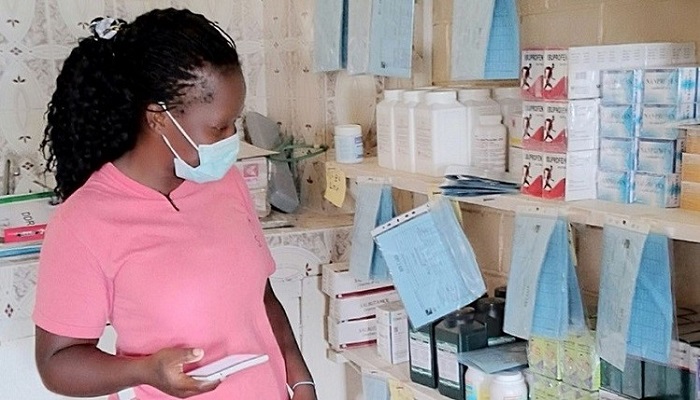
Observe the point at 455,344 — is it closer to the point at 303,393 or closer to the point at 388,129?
the point at 303,393

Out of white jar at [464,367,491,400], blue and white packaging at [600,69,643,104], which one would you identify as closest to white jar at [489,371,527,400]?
white jar at [464,367,491,400]

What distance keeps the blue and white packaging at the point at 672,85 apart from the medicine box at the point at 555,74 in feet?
0.40

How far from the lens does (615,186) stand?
129cm

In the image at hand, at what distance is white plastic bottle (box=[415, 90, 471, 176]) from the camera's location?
62.6 inches

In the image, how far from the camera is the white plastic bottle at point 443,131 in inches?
62.6

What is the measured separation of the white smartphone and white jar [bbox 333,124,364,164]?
26.4 inches

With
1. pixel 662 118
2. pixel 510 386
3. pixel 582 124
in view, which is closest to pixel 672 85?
pixel 662 118

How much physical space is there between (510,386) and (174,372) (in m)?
0.57

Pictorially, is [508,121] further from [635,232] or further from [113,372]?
[113,372]

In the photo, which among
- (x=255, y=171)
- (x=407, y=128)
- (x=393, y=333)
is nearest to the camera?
(x=407, y=128)

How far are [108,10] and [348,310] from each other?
111 centimetres

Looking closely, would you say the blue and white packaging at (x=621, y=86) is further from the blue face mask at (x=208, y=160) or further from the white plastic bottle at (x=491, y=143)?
the blue face mask at (x=208, y=160)

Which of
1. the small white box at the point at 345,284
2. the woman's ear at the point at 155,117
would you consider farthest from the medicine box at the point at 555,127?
the small white box at the point at 345,284

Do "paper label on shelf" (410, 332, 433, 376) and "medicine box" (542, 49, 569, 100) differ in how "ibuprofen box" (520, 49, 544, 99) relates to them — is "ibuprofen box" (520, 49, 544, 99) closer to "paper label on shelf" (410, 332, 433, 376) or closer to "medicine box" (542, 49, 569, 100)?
"medicine box" (542, 49, 569, 100)
